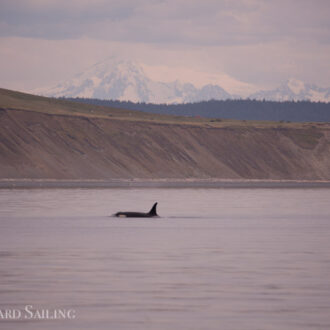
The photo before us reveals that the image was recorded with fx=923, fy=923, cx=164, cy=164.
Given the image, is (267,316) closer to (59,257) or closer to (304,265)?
(304,265)

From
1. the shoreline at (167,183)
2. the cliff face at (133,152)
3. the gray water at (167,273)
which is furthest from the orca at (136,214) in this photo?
the cliff face at (133,152)

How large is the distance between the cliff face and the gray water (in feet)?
343

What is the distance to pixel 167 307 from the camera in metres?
22.1

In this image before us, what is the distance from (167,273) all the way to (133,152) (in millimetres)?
149126

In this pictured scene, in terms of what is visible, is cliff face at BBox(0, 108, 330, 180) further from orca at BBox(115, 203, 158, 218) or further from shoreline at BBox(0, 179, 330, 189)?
orca at BBox(115, 203, 158, 218)

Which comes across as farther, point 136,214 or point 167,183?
point 167,183

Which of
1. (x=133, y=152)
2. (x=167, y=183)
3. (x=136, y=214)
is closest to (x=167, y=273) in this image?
(x=136, y=214)

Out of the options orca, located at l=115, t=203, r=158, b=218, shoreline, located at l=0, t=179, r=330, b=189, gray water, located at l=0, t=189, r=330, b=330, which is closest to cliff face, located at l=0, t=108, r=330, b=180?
shoreline, located at l=0, t=179, r=330, b=189

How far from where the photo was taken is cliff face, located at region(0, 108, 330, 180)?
158m

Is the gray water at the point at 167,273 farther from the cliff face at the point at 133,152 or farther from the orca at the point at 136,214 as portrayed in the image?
the cliff face at the point at 133,152

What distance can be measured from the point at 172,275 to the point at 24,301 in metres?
6.31

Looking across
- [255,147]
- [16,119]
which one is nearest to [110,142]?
[16,119]

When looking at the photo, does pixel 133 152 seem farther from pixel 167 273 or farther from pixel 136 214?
pixel 167 273

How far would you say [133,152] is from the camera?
177 m
